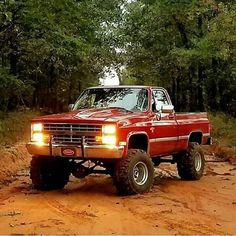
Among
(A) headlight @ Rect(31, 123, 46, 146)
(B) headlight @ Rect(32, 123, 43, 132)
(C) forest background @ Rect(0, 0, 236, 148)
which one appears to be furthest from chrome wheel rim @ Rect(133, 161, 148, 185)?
(C) forest background @ Rect(0, 0, 236, 148)

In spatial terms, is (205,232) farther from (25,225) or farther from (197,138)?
(197,138)

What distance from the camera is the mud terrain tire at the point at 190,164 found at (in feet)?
40.6

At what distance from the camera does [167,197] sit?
32.4 feet

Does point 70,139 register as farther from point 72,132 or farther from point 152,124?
point 152,124

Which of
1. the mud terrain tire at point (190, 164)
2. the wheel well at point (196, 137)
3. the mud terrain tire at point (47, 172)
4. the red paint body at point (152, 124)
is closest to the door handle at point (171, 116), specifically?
the red paint body at point (152, 124)

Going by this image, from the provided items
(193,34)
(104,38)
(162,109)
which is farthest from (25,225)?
(104,38)

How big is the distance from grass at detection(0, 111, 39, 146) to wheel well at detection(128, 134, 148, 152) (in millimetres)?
8164

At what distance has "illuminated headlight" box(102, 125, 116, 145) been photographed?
9445mm

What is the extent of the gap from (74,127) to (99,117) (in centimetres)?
54

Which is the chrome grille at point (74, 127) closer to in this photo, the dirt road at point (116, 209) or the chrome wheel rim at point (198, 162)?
the dirt road at point (116, 209)

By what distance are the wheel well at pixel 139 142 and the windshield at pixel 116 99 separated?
28.5 inches

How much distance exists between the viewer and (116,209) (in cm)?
852

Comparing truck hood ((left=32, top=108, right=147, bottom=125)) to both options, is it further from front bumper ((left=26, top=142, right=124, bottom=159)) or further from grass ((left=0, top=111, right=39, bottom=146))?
grass ((left=0, top=111, right=39, bottom=146))

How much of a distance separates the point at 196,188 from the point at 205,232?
4.12 m
